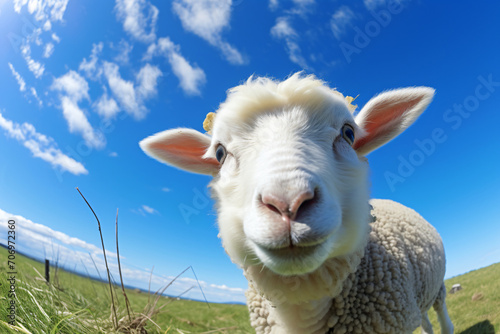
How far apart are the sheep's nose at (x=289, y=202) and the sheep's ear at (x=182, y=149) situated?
151 centimetres

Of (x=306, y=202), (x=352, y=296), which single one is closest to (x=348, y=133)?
(x=306, y=202)

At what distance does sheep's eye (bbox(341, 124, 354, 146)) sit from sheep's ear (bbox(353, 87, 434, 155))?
34 cm

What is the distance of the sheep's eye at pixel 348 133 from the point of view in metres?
2.19

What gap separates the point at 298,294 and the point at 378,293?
0.81 m

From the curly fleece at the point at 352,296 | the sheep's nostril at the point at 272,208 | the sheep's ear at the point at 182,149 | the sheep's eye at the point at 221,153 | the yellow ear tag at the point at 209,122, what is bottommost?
the curly fleece at the point at 352,296

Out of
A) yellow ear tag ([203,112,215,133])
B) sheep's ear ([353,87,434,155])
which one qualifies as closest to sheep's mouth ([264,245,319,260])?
sheep's ear ([353,87,434,155])

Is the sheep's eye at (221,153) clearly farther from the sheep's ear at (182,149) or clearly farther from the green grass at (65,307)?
the green grass at (65,307)

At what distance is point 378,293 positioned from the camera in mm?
2277

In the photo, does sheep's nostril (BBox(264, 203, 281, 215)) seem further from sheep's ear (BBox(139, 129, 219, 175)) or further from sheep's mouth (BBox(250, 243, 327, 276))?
sheep's ear (BBox(139, 129, 219, 175))

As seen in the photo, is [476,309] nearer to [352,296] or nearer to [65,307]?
[352,296]

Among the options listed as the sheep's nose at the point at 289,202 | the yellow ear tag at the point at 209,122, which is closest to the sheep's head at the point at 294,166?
the sheep's nose at the point at 289,202

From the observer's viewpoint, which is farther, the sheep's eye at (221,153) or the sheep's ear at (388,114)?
the sheep's ear at (388,114)

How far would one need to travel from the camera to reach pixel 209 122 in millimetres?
2822

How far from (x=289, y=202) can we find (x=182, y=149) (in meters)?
1.84
